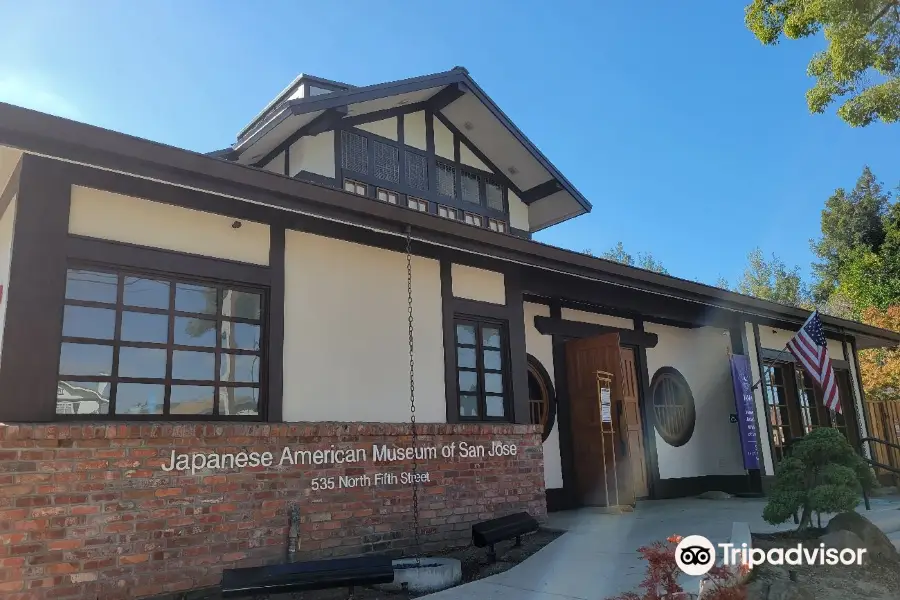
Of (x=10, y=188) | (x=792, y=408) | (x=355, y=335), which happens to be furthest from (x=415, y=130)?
(x=792, y=408)

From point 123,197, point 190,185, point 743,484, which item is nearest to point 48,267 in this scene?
point 123,197

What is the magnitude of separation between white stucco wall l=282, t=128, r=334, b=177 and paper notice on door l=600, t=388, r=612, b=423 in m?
4.88

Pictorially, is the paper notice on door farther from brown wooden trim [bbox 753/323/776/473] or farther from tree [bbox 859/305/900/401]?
tree [bbox 859/305/900/401]

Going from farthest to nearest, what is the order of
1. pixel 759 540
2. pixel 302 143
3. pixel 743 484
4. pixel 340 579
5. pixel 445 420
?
pixel 743 484
pixel 302 143
pixel 445 420
pixel 759 540
pixel 340 579

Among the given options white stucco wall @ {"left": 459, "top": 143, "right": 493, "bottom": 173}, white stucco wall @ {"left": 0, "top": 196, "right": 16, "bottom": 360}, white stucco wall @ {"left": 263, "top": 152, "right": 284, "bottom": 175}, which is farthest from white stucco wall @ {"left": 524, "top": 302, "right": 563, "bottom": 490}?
white stucco wall @ {"left": 0, "top": 196, "right": 16, "bottom": 360}

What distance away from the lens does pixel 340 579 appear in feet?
16.0

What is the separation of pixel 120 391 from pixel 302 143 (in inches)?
189

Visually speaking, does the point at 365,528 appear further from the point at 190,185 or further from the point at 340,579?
the point at 190,185

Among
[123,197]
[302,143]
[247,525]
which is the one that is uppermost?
[302,143]

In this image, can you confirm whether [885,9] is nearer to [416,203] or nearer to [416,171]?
[416,171]

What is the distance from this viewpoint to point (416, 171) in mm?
10070

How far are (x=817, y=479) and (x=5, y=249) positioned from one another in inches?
307

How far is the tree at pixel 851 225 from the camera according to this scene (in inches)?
1142

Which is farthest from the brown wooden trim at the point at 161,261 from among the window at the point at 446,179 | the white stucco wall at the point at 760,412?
the white stucco wall at the point at 760,412
